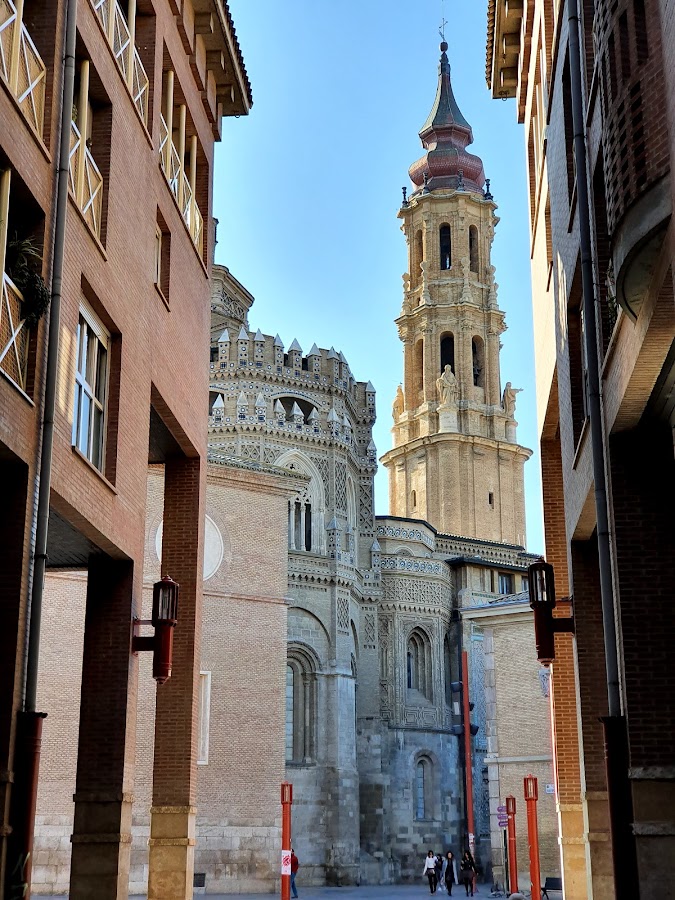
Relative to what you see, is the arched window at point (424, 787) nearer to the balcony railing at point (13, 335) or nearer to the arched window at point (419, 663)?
the arched window at point (419, 663)

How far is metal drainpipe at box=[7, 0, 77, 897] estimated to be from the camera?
39.1ft

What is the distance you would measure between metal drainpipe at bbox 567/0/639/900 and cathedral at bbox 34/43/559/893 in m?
14.3

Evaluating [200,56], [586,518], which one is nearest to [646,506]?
[586,518]

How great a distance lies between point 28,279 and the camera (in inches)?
502

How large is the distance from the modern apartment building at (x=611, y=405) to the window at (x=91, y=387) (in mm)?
5707

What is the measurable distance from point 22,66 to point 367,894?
35185 mm

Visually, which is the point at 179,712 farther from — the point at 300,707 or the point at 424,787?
the point at 424,787

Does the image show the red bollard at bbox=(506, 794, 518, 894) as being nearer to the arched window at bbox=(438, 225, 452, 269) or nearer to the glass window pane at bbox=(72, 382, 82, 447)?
the glass window pane at bbox=(72, 382, 82, 447)

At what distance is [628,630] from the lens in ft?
43.5

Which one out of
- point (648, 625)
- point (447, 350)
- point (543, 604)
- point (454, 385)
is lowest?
point (648, 625)

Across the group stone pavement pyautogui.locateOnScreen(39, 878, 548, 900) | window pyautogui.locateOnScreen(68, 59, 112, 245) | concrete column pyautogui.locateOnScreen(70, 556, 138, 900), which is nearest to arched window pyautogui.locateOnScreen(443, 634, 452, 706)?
stone pavement pyautogui.locateOnScreen(39, 878, 548, 900)

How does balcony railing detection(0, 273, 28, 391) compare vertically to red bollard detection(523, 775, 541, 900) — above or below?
above

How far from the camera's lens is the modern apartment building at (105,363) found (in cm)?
1244

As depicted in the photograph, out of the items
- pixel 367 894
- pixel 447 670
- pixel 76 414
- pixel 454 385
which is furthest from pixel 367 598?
pixel 76 414
